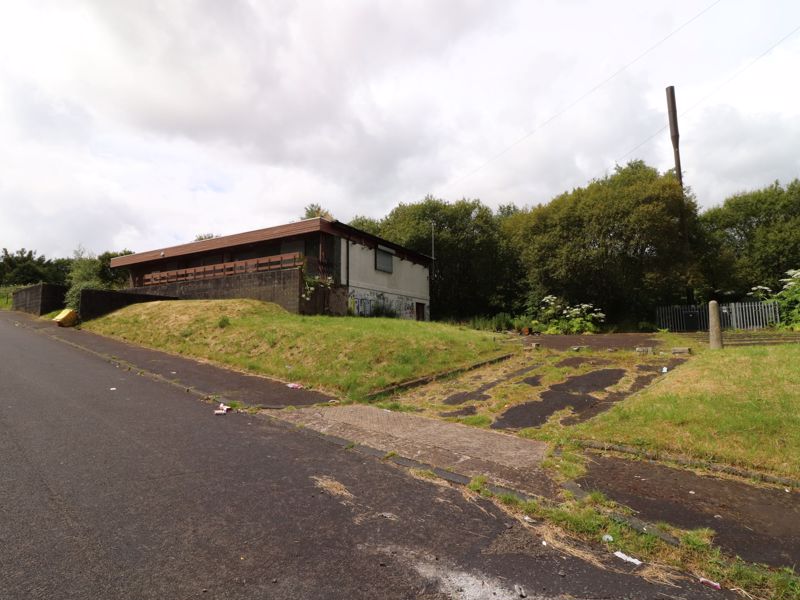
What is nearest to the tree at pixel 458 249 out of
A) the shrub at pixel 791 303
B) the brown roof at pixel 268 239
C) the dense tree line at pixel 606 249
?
the dense tree line at pixel 606 249

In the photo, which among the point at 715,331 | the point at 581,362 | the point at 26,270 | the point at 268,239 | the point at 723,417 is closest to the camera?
the point at 723,417

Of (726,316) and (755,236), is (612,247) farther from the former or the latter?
(755,236)

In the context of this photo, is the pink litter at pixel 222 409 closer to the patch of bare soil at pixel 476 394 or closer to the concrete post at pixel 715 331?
the patch of bare soil at pixel 476 394

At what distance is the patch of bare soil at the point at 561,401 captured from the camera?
257 inches

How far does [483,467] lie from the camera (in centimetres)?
471

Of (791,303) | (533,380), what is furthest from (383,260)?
(791,303)

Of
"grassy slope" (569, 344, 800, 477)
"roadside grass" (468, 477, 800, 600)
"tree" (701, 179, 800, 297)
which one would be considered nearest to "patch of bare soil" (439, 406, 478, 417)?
"grassy slope" (569, 344, 800, 477)

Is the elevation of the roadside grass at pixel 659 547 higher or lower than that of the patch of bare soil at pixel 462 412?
lower

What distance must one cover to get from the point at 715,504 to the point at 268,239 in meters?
19.2

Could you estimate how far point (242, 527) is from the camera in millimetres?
3244

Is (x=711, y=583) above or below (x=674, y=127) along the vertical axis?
below

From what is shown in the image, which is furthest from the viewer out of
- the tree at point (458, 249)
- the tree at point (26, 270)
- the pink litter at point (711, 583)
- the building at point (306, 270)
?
the tree at point (26, 270)

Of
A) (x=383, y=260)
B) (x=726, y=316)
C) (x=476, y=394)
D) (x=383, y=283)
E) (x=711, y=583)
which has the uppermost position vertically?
(x=383, y=260)

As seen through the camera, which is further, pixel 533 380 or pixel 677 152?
pixel 677 152
